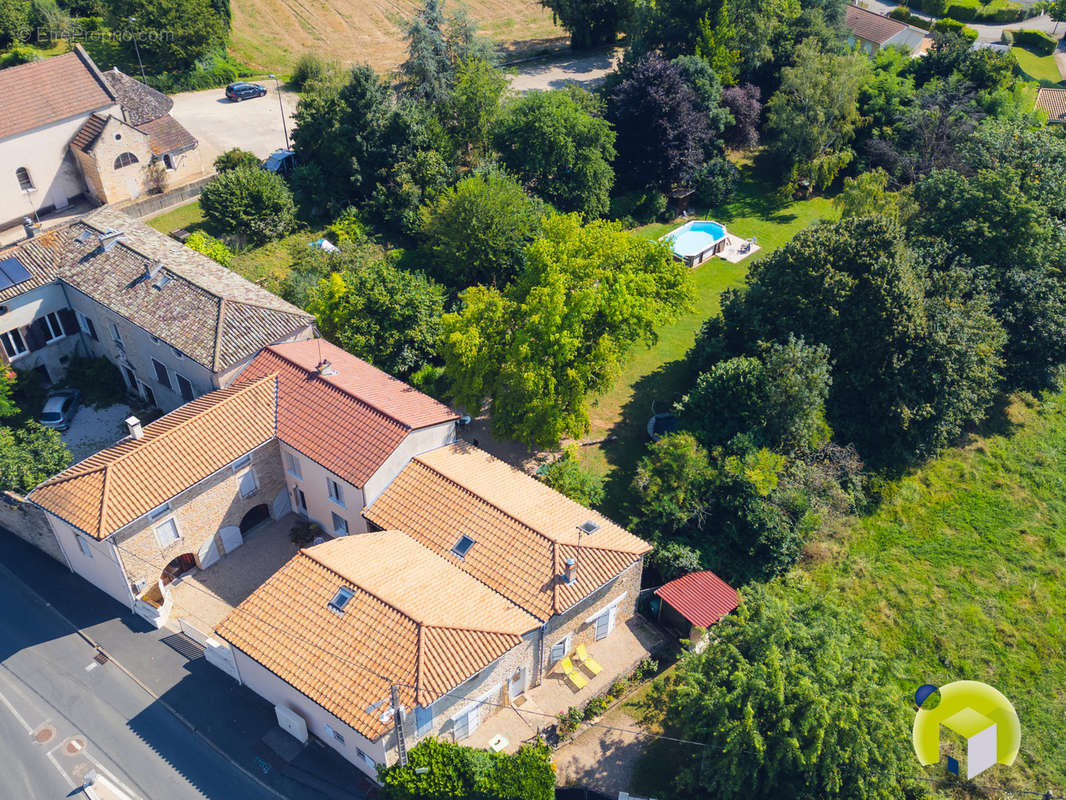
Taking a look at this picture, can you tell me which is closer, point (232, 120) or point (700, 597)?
point (700, 597)

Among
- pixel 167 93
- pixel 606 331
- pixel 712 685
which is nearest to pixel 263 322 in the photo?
pixel 606 331

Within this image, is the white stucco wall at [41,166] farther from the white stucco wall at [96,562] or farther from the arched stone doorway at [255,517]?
the arched stone doorway at [255,517]

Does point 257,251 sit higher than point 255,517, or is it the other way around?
point 257,251

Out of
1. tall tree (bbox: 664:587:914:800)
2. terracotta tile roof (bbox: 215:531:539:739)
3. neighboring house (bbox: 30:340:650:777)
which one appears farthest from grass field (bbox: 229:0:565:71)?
tall tree (bbox: 664:587:914:800)

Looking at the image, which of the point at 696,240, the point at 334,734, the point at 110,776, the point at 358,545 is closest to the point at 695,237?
the point at 696,240

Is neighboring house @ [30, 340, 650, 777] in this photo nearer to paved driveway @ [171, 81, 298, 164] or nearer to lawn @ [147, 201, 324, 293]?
lawn @ [147, 201, 324, 293]

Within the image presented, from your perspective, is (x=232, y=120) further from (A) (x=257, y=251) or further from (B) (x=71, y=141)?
(A) (x=257, y=251)
